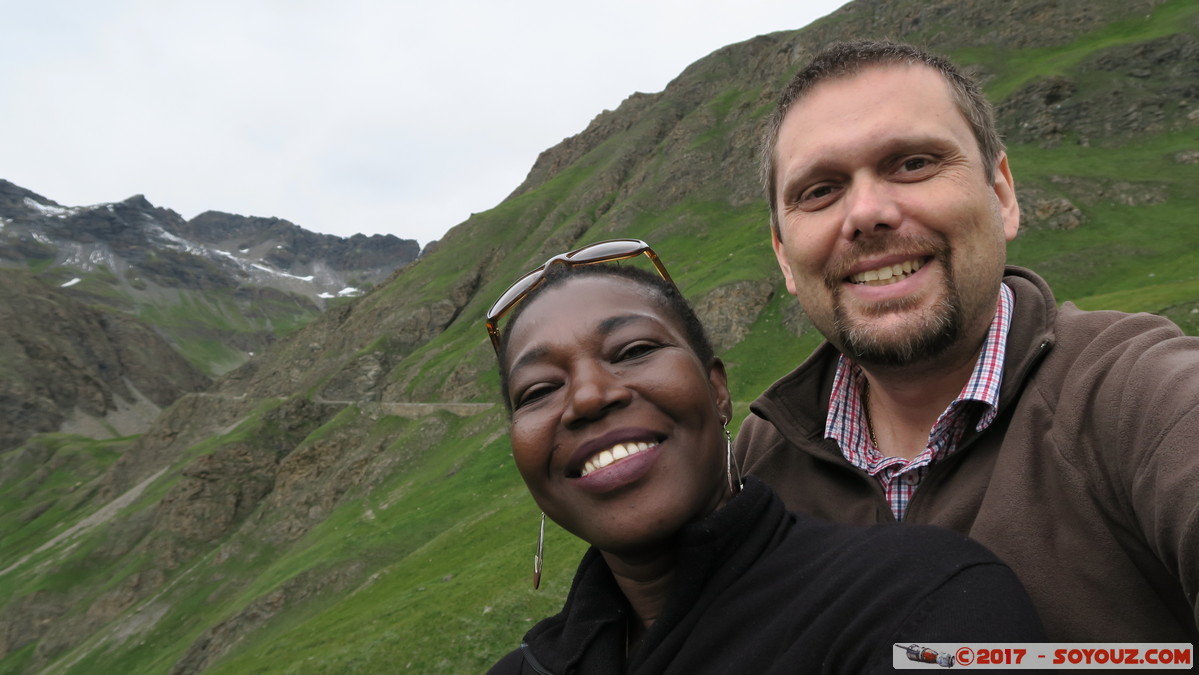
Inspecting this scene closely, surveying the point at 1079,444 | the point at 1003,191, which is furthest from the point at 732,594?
the point at 1003,191

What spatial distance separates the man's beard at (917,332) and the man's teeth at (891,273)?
0.37ft

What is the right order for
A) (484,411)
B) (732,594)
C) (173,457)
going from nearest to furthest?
1. (732,594)
2. (484,411)
3. (173,457)

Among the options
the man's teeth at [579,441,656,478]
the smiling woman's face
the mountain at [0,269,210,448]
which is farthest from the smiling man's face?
the mountain at [0,269,210,448]

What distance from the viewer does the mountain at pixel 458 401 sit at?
1145 inches

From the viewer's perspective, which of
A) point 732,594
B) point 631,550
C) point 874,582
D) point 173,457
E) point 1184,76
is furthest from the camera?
point 173,457

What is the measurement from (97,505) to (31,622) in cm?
3107

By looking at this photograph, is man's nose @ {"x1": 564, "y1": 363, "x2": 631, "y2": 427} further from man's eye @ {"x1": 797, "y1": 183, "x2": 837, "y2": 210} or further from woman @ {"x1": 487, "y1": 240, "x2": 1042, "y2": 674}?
man's eye @ {"x1": 797, "y1": 183, "x2": 837, "y2": 210}

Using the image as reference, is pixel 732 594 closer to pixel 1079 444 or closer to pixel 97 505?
pixel 1079 444

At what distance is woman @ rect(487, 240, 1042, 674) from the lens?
2.28m

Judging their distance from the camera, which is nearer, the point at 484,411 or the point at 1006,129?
the point at 1006,129

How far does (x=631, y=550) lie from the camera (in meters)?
2.99

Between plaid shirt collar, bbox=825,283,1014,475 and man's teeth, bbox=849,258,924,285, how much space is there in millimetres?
513

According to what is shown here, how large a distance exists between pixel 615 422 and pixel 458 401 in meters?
60.5

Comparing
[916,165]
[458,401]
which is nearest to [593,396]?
[916,165]
